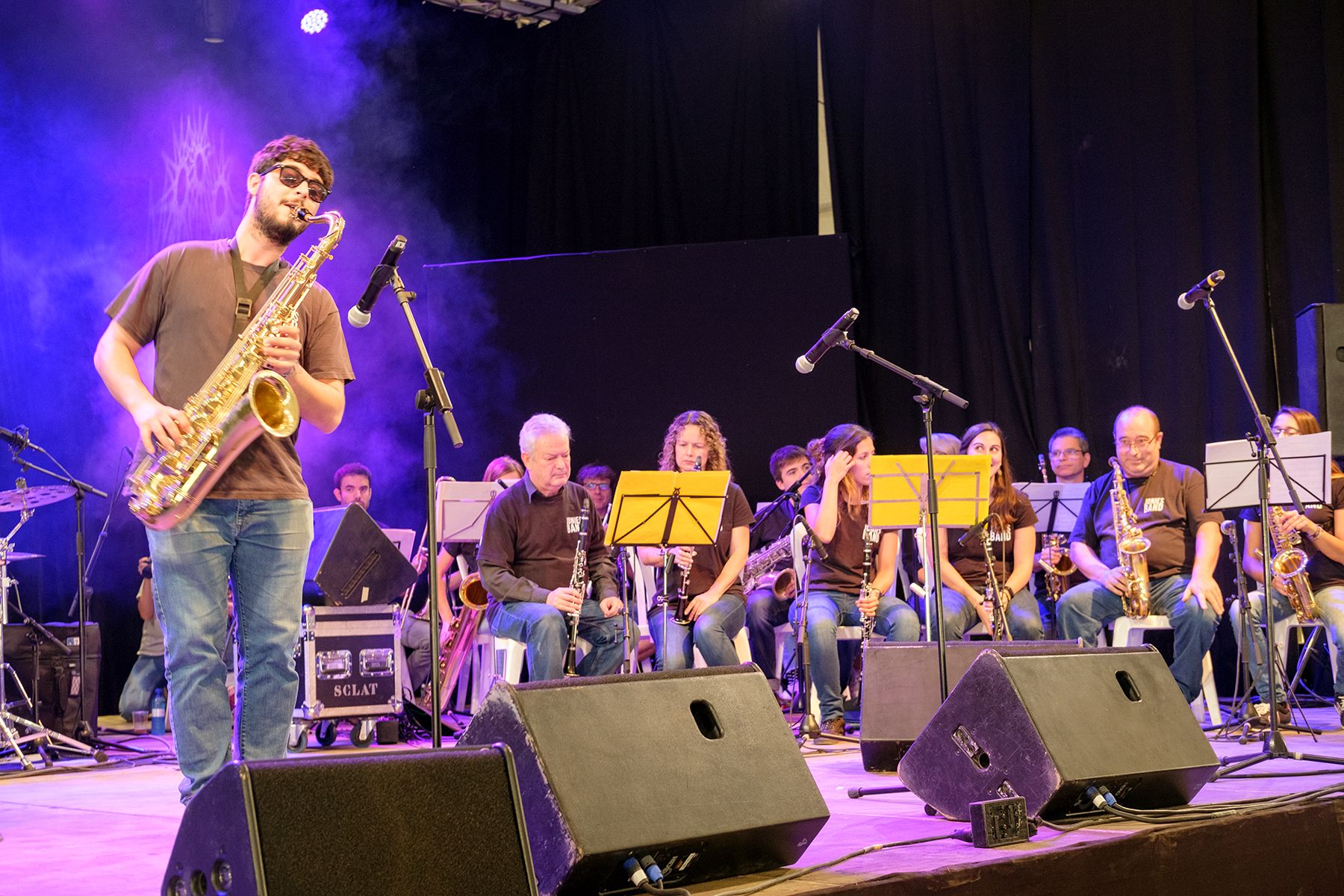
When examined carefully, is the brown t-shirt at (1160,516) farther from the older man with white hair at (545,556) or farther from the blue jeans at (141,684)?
the blue jeans at (141,684)

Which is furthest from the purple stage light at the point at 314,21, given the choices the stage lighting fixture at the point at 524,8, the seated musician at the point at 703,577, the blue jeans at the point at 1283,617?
the blue jeans at the point at 1283,617

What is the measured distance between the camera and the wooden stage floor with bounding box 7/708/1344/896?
2.71 meters

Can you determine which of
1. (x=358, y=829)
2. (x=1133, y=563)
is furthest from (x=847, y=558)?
(x=358, y=829)

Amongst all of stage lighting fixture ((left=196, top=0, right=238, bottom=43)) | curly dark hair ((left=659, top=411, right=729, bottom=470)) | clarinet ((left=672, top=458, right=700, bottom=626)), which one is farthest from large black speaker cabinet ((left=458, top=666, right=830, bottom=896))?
stage lighting fixture ((left=196, top=0, right=238, bottom=43))

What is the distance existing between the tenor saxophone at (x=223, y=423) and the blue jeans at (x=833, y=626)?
3.63m

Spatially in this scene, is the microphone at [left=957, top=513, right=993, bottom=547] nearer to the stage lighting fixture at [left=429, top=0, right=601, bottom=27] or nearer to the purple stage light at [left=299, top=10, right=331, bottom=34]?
the stage lighting fixture at [left=429, top=0, right=601, bottom=27]

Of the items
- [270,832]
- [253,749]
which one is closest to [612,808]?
[270,832]

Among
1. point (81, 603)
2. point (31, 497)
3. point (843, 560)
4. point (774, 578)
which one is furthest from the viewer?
point (774, 578)

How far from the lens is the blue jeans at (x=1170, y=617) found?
6.18 m

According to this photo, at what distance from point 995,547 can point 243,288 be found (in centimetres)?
473

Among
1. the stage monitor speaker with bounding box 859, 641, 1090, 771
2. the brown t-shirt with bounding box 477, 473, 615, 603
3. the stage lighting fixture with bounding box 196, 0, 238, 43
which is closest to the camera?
the stage monitor speaker with bounding box 859, 641, 1090, 771

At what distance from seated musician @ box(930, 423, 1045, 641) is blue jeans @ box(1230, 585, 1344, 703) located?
102cm

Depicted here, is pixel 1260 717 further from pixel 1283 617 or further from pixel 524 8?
pixel 524 8

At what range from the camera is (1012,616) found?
21.7 ft
